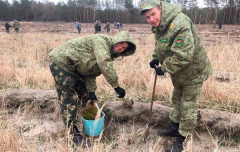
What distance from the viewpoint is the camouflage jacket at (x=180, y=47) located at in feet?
6.51

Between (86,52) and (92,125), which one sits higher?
(86,52)

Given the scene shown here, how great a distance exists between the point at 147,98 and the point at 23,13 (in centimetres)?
6010

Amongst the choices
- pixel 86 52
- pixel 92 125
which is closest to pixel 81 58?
pixel 86 52

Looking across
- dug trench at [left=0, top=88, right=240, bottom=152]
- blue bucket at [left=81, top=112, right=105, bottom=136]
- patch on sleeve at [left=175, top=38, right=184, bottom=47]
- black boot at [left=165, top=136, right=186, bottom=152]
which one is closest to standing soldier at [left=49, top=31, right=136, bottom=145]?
blue bucket at [left=81, top=112, right=105, bottom=136]

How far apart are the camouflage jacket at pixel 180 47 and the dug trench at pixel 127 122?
0.86 metres

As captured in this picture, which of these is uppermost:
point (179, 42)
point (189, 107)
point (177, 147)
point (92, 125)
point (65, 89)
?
point (179, 42)

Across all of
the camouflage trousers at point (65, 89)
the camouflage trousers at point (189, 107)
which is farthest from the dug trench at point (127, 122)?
the camouflage trousers at point (65, 89)

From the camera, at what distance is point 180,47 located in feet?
6.54

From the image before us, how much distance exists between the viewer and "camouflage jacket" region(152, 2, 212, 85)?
198 cm

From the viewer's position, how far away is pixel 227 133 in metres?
2.78

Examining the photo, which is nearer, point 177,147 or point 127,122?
point 177,147

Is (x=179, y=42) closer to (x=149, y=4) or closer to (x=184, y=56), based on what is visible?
(x=184, y=56)

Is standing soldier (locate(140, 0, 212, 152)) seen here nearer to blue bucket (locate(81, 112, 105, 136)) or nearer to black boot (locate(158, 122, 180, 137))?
black boot (locate(158, 122, 180, 137))

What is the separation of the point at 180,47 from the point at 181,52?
2.3 inches
